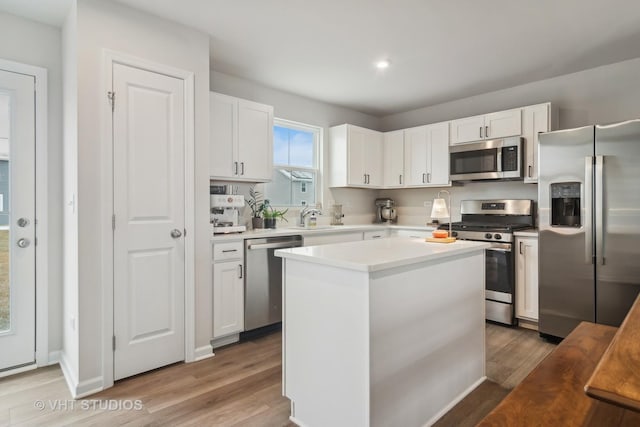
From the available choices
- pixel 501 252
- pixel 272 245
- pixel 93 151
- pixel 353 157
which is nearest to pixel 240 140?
pixel 272 245

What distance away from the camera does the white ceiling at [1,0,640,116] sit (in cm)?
243

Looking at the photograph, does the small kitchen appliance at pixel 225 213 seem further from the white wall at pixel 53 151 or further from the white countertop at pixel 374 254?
the white countertop at pixel 374 254

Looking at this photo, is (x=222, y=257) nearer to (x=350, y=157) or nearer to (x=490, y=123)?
(x=350, y=157)

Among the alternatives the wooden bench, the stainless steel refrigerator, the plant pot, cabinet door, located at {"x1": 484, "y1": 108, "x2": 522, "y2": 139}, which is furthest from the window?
the wooden bench

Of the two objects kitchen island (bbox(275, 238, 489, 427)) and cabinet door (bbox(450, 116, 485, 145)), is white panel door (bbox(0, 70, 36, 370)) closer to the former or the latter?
kitchen island (bbox(275, 238, 489, 427))

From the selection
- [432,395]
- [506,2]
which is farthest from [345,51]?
[432,395]

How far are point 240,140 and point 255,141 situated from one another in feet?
0.56

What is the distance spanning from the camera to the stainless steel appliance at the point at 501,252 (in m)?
3.50

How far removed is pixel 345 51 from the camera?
3113mm

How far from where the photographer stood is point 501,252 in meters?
3.53

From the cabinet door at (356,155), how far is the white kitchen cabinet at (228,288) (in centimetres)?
198

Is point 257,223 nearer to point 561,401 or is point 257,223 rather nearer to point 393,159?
point 393,159

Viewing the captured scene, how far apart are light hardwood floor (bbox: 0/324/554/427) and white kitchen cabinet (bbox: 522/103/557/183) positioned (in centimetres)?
177

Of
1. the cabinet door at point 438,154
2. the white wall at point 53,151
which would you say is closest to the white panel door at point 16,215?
the white wall at point 53,151
